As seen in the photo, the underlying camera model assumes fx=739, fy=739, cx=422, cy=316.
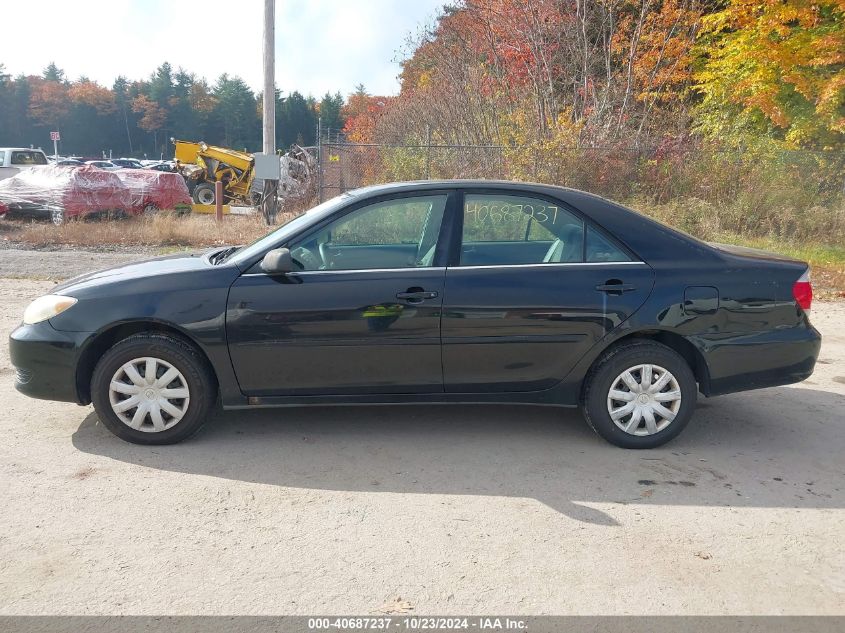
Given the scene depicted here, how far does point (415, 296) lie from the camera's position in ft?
14.3

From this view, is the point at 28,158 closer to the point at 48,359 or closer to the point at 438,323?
the point at 48,359

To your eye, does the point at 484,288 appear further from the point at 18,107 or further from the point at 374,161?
the point at 18,107

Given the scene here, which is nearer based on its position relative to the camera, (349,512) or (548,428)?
(349,512)

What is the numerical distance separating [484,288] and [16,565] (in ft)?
8.97

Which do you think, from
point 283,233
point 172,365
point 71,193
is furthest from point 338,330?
point 71,193

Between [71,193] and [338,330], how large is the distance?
1473 centimetres

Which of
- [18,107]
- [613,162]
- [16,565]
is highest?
[18,107]

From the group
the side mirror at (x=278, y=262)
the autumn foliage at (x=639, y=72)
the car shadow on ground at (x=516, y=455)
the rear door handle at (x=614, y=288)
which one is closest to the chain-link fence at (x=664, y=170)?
the autumn foliage at (x=639, y=72)

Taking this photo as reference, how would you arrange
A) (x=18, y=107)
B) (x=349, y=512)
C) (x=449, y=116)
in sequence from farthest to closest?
(x=18, y=107) → (x=449, y=116) → (x=349, y=512)

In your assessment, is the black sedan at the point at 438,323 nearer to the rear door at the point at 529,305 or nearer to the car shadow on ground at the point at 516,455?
the rear door at the point at 529,305

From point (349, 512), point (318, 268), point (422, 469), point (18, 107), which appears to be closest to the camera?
point (349, 512)

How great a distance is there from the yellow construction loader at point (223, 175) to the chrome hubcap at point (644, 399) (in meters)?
22.6

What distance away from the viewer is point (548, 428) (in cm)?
491

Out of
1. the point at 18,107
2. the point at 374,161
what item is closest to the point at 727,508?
the point at 374,161
